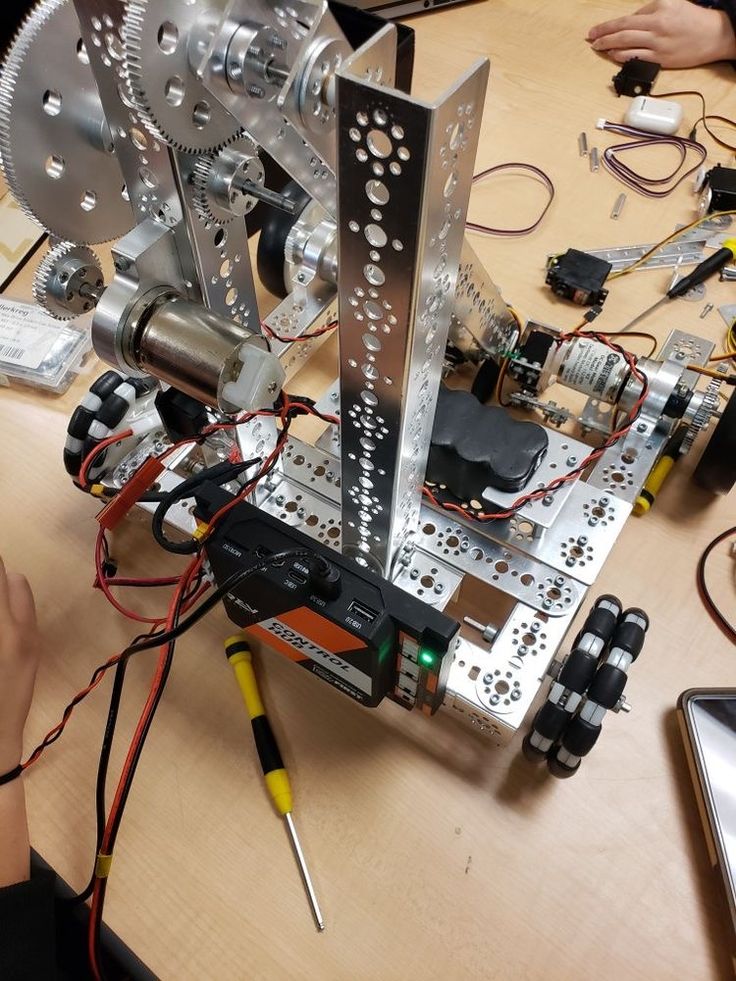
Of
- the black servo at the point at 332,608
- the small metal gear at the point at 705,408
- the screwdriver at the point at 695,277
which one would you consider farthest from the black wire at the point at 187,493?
the screwdriver at the point at 695,277

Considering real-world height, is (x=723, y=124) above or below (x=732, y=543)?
above

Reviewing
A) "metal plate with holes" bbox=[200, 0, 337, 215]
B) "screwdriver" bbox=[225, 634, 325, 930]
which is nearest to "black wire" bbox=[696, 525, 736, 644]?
"screwdriver" bbox=[225, 634, 325, 930]

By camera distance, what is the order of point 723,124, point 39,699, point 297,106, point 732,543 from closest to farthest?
point 297,106
point 39,699
point 732,543
point 723,124

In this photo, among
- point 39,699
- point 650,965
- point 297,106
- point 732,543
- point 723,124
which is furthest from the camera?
point 723,124

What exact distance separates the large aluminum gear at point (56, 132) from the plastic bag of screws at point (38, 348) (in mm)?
348

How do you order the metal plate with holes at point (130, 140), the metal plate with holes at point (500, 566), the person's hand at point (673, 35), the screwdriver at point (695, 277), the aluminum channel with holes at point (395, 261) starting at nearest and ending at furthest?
the aluminum channel with holes at point (395, 261) → the metal plate with holes at point (130, 140) → the metal plate with holes at point (500, 566) → the screwdriver at point (695, 277) → the person's hand at point (673, 35)

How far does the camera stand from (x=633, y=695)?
2.33ft

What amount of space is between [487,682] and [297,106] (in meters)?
0.47

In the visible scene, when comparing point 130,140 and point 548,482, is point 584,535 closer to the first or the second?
point 548,482

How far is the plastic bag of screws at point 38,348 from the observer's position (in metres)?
0.92

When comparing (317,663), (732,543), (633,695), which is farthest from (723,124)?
(317,663)

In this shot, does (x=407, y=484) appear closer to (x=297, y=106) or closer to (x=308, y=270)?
(x=297, y=106)

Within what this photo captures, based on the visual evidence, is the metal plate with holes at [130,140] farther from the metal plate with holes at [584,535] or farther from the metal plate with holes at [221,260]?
the metal plate with holes at [584,535]

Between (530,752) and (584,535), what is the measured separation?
21 cm
